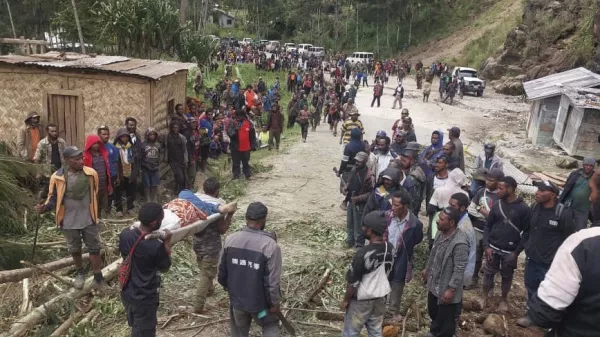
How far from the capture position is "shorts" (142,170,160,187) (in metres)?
8.66

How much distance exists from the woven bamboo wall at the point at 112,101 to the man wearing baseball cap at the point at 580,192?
286 inches

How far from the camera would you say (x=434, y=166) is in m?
6.88

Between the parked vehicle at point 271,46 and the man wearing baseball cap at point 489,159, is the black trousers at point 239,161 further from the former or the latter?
the parked vehicle at point 271,46

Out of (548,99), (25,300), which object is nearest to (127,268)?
(25,300)

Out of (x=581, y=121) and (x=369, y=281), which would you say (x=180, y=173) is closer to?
(x=369, y=281)

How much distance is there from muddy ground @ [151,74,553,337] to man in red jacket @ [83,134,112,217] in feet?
6.46

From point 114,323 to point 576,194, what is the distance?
6066 millimetres

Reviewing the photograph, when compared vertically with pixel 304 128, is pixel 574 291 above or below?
above

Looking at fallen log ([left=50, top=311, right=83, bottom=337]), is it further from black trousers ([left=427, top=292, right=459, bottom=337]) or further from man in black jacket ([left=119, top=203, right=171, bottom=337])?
black trousers ([left=427, top=292, right=459, bottom=337])

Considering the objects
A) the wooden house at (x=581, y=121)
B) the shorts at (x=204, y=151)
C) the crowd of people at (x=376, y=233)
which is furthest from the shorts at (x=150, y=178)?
the wooden house at (x=581, y=121)

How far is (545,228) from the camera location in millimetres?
5293

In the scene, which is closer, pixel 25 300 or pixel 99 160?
pixel 25 300

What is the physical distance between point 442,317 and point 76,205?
412 cm

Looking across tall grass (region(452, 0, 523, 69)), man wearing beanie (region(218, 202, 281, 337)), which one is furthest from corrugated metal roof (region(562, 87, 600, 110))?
tall grass (region(452, 0, 523, 69))
